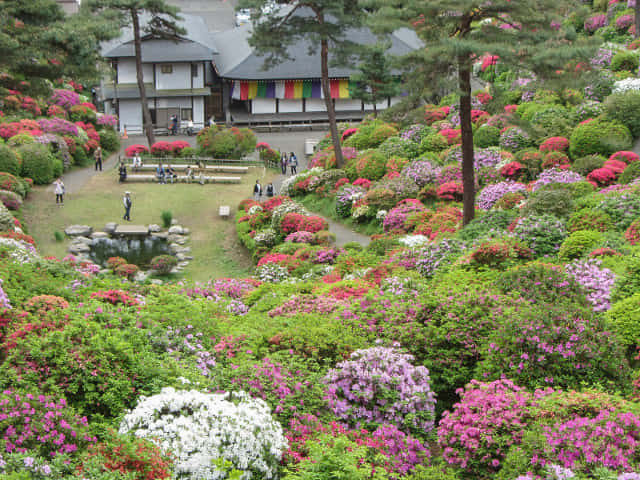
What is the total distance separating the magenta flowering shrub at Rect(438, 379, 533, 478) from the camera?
26.7ft

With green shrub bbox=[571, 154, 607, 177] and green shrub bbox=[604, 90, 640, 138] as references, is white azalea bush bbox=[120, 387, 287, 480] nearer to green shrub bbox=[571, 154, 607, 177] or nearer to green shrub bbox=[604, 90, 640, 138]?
green shrub bbox=[571, 154, 607, 177]

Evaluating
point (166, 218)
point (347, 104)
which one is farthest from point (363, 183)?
point (347, 104)

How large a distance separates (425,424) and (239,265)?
55.4 feet

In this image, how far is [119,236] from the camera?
28.3 metres

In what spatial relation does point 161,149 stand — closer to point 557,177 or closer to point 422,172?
point 422,172

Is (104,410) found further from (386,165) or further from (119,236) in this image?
(386,165)

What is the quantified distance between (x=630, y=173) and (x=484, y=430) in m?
14.9

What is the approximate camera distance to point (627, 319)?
35.8 feet

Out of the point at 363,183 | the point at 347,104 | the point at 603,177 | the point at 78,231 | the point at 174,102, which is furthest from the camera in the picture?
the point at 347,104

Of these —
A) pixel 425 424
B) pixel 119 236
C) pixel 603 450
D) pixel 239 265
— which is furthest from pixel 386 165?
pixel 603 450

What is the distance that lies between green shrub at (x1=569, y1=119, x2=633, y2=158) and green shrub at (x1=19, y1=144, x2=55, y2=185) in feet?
76.5

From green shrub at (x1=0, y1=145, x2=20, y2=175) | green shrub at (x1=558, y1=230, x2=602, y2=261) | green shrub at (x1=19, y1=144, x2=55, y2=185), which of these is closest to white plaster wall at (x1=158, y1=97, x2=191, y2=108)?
green shrub at (x1=19, y1=144, x2=55, y2=185)

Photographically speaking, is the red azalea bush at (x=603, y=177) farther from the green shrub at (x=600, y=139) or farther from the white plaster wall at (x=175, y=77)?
the white plaster wall at (x=175, y=77)

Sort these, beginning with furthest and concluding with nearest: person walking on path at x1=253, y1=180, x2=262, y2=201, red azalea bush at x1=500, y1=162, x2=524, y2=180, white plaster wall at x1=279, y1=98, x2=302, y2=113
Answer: white plaster wall at x1=279, y1=98, x2=302, y2=113 < person walking on path at x1=253, y1=180, x2=262, y2=201 < red azalea bush at x1=500, y1=162, x2=524, y2=180
